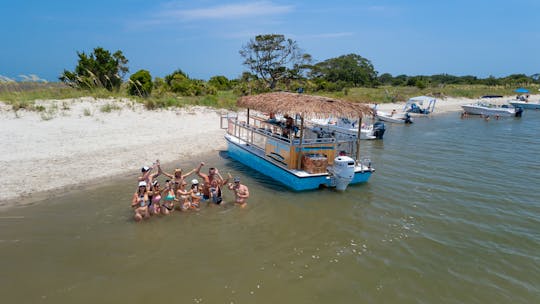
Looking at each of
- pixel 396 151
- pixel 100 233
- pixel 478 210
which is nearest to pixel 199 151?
pixel 100 233

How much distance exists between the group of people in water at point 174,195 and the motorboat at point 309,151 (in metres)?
2.03

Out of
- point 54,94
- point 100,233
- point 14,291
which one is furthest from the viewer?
point 54,94

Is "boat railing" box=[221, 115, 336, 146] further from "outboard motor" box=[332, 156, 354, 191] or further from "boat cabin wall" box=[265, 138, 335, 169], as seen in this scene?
"outboard motor" box=[332, 156, 354, 191]

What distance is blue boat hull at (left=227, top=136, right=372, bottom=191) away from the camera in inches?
412

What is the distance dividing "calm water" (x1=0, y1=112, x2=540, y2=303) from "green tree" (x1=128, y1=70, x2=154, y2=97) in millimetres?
13405

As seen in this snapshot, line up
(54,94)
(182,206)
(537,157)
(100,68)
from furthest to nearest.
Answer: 1. (100,68)
2. (54,94)
3. (537,157)
4. (182,206)

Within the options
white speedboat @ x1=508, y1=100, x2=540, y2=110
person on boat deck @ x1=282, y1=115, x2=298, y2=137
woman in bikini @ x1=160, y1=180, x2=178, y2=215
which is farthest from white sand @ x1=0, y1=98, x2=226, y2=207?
white speedboat @ x1=508, y1=100, x2=540, y2=110

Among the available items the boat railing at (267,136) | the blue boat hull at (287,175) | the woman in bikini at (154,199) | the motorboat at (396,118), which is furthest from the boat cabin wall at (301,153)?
the motorboat at (396,118)

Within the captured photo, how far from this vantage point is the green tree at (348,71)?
60.4 meters

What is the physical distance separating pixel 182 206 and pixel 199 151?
6.79 metres

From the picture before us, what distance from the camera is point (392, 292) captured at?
6113mm

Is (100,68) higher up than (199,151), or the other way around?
(100,68)

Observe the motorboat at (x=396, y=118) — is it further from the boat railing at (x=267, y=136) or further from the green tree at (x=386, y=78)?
the green tree at (x=386, y=78)

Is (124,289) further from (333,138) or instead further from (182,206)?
(333,138)
